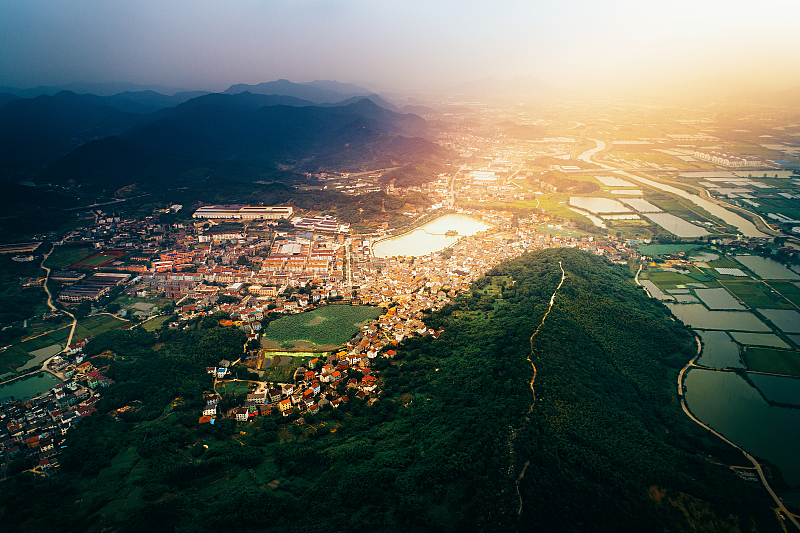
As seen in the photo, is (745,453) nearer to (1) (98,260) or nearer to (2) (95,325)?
(2) (95,325)

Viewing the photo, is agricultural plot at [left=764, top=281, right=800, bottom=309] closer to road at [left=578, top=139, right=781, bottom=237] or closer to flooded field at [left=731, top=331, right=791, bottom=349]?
flooded field at [left=731, top=331, right=791, bottom=349]

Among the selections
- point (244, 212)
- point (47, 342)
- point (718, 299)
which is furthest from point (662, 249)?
point (47, 342)

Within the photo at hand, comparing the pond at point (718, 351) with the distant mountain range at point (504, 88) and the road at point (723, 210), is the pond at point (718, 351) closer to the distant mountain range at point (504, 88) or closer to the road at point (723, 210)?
the road at point (723, 210)

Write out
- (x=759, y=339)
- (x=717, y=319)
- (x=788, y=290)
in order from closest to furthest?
1. (x=759, y=339)
2. (x=717, y=319)
3. (x=788, y=290)

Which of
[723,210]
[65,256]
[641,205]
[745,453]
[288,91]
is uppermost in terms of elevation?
[288,91]

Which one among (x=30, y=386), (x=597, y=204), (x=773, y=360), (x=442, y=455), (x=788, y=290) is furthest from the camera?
(x=597, y=204)

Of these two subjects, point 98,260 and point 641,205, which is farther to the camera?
point 641,205

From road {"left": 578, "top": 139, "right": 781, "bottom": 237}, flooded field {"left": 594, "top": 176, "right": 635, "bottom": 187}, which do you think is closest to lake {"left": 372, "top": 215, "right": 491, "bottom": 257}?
flooded field {"left": 594, "top": 176, "right": 635, "bottom": 187}
